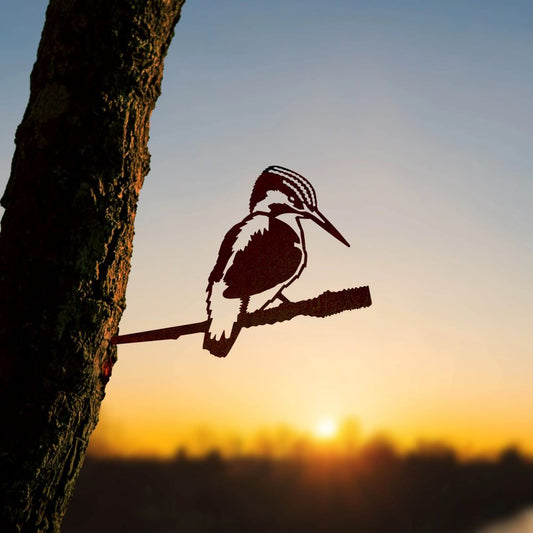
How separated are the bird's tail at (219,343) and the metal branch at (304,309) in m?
0.04

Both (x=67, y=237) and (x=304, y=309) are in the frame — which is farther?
(x=304, y=309)

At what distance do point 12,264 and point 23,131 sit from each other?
0.49 meters

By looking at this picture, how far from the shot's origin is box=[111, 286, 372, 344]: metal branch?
2.61 m

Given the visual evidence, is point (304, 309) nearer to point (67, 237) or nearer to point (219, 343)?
point (219, 343)

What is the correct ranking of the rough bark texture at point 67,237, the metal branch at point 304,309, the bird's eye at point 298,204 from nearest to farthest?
the rough bark texture at point 67,237 < the metal branch at point 304,309 < the bird's eye at point 298,204

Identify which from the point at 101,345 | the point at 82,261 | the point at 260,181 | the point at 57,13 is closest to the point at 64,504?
the point at 101,345

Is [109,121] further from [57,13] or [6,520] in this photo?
[6,520]

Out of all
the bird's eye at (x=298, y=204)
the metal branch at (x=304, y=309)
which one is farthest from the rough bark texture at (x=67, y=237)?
the bird's eye at (x=298, y=204)

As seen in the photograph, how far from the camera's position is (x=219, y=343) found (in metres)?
2.63

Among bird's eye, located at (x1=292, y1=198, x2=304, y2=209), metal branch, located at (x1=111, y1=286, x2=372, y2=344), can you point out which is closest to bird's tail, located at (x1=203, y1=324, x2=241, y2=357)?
metal branch, located at (x1=111, y1=286, x2=372, y2=344)

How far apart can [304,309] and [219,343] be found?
0.37 meters

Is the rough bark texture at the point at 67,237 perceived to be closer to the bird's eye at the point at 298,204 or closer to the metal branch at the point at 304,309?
the metal branch at the point at 304,309

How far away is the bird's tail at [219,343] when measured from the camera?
262cm

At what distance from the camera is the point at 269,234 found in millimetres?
2828
